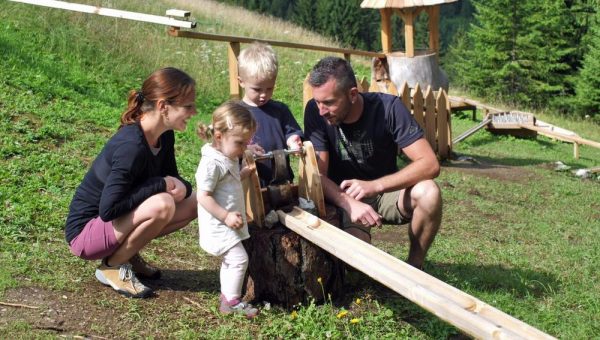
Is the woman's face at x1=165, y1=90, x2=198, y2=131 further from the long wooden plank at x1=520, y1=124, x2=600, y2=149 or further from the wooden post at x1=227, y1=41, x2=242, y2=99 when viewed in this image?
the long wooden plank at x1=520, y1=124, x2=600, y2=149

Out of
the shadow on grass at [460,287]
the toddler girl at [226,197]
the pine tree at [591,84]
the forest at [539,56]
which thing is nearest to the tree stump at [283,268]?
the toddler girl at [226,197]

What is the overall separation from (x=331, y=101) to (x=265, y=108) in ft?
1.51

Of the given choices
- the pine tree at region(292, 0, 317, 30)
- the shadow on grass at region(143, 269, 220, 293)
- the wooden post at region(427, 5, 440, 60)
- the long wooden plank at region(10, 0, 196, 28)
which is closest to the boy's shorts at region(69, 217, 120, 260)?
the shadow on grass at region(143, 269, 220, 293)

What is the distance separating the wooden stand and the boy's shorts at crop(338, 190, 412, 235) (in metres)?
0.37

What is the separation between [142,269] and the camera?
14.7ft

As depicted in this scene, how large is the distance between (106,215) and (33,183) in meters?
2.42

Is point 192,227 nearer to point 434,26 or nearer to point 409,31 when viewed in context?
point 409,31

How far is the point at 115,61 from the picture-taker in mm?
10781

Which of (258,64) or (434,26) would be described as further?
(434,26)

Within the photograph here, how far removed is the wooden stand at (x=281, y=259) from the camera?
4.20 meters

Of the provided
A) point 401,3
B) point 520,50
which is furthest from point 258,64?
point 520,50

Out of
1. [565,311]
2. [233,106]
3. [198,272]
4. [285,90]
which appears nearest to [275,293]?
[198,272]

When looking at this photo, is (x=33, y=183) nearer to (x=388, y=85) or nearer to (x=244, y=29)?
(x=388, y=85)

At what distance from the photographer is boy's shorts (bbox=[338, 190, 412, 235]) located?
464 centimetres
